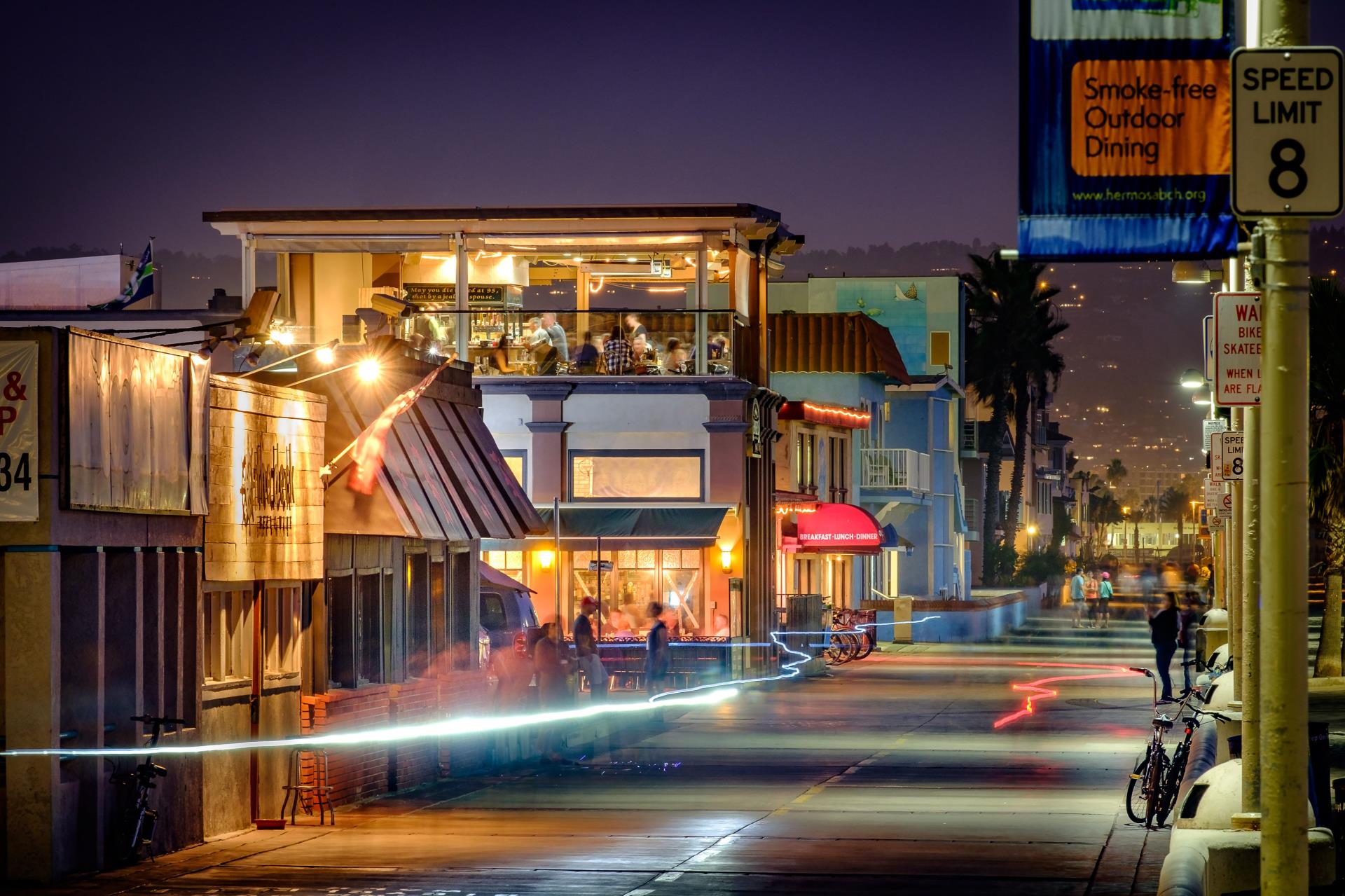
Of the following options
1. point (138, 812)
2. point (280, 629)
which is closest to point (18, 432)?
point (138, 812)

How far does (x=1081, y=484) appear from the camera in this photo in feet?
641

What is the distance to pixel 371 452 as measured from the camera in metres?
20.1

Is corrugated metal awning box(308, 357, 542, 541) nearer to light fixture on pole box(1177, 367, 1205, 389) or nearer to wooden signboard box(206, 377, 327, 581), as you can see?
wooden signboard box(206, 377, 327, 581)

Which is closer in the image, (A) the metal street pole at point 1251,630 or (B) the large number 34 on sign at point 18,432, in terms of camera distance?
(A) the metal street pole at point 1251,630

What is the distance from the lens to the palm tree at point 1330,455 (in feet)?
120

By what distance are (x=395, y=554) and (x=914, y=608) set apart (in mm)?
36489

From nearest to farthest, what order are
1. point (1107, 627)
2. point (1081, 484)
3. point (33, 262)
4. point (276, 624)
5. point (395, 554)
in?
point (276, 624), point (395, 554), point (33, 262), point (1107, 627), point (1081, 484)

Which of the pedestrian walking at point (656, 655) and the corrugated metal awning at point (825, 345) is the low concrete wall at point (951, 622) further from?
the pedestrian walking at point (656, 655)

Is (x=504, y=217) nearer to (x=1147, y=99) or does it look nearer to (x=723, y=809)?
(x=723, y=809)

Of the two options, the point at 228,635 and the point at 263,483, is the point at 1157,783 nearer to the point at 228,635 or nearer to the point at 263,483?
the point at 228,635

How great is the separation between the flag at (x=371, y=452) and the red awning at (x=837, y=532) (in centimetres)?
2930

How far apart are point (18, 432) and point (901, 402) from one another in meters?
54.6

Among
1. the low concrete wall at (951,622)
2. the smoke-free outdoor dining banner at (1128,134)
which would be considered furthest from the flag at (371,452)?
the low concrete wall at (951,622)

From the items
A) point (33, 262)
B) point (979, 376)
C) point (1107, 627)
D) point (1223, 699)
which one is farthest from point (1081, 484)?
point (1223, 699)
